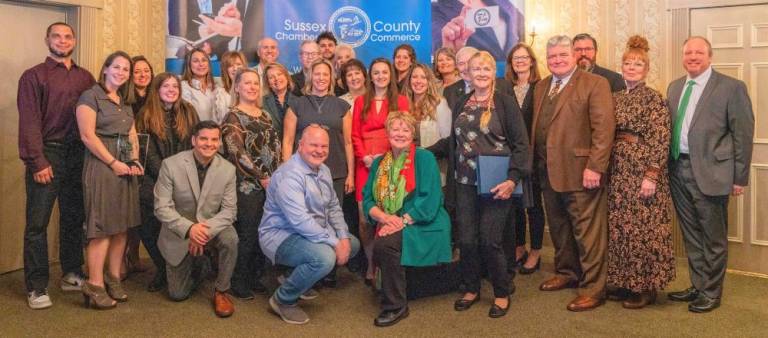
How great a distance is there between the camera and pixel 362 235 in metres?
4.16

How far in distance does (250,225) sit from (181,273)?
474 mm

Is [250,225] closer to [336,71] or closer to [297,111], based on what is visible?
[297,111]

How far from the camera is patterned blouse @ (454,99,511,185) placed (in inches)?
138

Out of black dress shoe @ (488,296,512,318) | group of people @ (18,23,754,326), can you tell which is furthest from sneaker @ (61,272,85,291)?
black dress shoe @ (488,296,512,318)

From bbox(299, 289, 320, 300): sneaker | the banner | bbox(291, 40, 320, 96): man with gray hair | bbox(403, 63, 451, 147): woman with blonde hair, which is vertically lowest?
bbox(299, 289, 320, 300): sneaker

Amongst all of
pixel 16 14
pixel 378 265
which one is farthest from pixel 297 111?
pixel 16 14

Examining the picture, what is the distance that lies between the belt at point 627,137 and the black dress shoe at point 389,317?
4.76 feet

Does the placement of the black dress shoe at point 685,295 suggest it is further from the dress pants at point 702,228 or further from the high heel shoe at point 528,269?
the high heel shoe at point 528,269

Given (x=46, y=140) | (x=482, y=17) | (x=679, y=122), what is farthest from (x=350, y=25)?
(x=679, y=122)

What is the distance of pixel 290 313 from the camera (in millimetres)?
3510

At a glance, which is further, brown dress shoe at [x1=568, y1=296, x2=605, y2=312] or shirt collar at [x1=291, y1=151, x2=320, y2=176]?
brown dress shoe at [x1=568, y1=296, x2=605, y2=312]

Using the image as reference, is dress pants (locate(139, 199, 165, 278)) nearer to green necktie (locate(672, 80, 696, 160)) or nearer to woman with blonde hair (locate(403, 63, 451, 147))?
woman with blonde hair (locate(403, 63, 451, 147))

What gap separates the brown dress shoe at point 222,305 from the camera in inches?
141

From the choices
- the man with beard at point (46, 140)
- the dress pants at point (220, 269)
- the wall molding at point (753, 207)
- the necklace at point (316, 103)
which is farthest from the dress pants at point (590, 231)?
the man with beard at point (46, 140)
